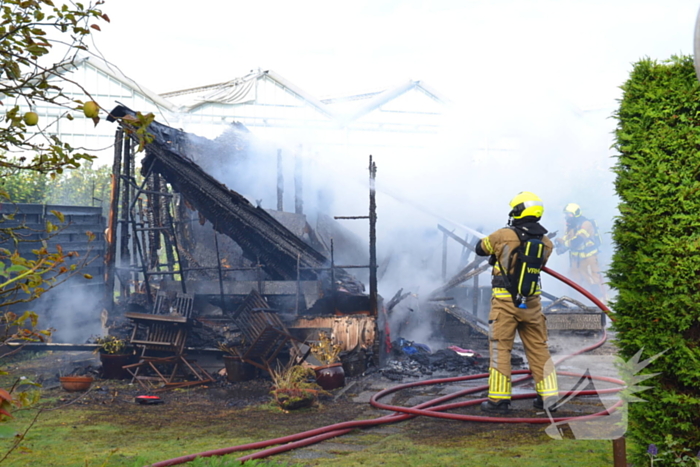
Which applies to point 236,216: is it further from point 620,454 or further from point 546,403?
point 620,454

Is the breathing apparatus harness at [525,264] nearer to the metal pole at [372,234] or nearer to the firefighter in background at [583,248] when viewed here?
the metal pole at [372,234]

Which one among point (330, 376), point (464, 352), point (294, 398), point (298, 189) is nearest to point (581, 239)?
point (464, 352)

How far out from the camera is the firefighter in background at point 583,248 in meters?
16.0

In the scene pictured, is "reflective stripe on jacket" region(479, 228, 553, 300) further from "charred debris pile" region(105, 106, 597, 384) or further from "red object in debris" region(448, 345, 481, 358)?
"red object in debris" region(448, 345, 481, 358)

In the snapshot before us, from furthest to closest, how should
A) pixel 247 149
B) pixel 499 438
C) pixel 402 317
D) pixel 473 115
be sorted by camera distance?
1. pixel 473 115
2. pixel 247 149
3. pixel 402 317
4. pixel 499 438

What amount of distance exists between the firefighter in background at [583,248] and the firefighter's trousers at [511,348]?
10261 mm

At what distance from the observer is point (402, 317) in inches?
475

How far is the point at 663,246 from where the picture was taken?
3953 mm

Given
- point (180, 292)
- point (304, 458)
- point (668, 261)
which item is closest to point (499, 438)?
point (304, 458)

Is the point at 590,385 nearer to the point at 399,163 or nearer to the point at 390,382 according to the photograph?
the point at 390,382

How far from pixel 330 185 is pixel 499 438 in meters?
11.6

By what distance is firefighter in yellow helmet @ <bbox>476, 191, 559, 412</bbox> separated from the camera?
642cm

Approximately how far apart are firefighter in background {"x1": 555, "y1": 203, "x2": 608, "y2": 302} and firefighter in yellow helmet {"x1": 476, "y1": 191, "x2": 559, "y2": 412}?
10.2 meters

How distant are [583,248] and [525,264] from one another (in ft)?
34.8
